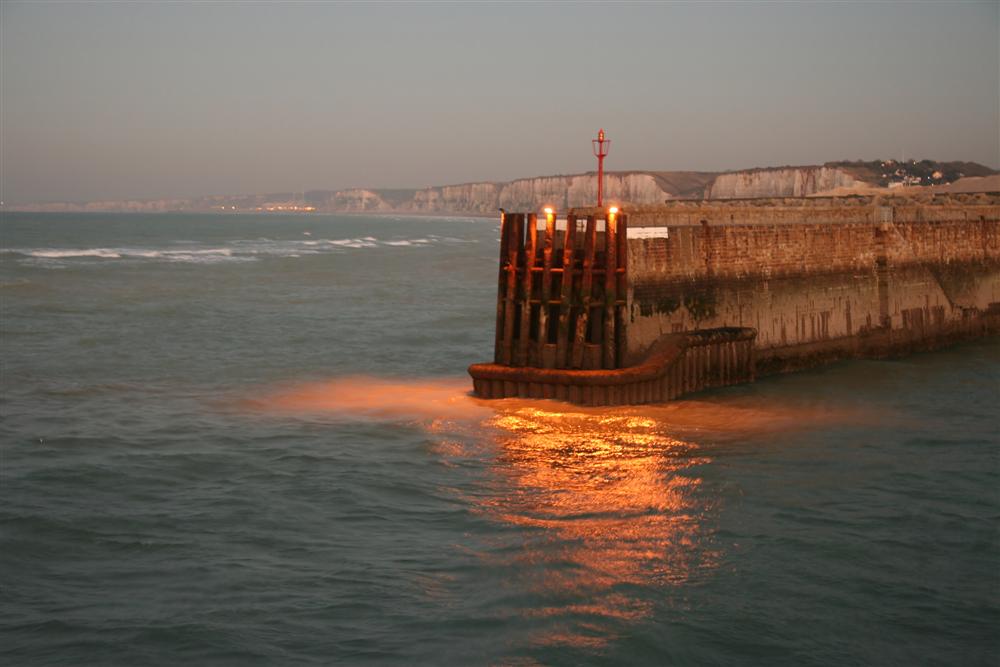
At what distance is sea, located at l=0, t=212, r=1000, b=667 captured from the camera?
34.0 feet

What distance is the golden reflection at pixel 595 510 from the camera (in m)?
11.1

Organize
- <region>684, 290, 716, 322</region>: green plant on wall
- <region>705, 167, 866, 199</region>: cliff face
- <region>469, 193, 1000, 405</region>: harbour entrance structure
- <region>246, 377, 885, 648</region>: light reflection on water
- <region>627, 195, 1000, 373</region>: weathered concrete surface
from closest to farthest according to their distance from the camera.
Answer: <region>246, 377, 885, 648</region>: light reflection on water, <region>469, 193, 1000, 405</region>: harbour entrance structure, <region>627, 195, 1000, 373</region>: weathered concrete surface, <region>684, 290, 716, 322</region>: green plant on wall, <region>705, 167, 866, 199</region>: cliff face

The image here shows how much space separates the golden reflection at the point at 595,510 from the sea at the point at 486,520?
47mm

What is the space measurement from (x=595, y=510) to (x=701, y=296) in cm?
945

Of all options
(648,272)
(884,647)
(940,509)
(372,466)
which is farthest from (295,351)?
(884,647)

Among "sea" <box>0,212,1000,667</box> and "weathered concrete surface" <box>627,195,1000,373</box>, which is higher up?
"weathered concrete surface" <box>627,195,1000,373</box>

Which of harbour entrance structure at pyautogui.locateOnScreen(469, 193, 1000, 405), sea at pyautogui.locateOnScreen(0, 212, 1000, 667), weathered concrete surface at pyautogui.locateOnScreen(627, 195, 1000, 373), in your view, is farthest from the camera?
weathered concrete surface at pyautogui.locateOnScreen(627, 195, 1000, 373)

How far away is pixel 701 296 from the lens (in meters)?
22.4

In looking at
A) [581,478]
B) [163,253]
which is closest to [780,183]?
[163,253]

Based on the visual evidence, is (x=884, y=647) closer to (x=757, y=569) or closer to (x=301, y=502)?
(x=757, y=569)

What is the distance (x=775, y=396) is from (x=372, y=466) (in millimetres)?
9078

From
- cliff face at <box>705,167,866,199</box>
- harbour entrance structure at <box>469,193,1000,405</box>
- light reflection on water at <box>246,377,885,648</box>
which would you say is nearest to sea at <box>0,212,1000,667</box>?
light reflection on water at <box>246,377,885,648</box>

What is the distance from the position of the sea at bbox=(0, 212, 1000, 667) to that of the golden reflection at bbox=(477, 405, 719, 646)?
47 mm

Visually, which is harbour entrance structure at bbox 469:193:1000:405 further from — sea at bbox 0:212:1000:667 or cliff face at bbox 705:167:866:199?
cliff face at bbox 705:167:866:199
